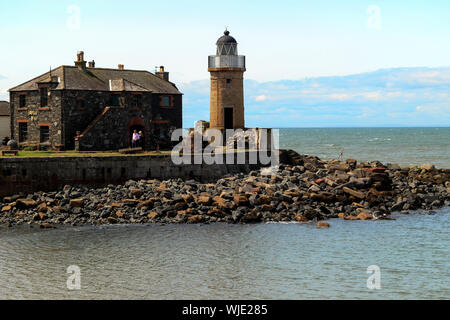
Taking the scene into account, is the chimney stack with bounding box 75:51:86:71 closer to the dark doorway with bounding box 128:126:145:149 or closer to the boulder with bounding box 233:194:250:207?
the dark doorway with bounding box 128:126:145:149

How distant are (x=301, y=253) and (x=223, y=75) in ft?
73.4

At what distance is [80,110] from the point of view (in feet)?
125

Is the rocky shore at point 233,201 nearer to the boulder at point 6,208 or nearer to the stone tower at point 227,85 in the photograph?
the boulder at point 6,208

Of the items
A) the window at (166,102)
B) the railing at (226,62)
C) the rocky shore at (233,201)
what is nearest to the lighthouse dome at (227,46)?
the railing at (226,62)

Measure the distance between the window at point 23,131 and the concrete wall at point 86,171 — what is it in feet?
30.8

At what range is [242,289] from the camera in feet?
58.0

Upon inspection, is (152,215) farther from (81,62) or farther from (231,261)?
(81,62)

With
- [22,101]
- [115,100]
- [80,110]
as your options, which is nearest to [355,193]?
[115,100]

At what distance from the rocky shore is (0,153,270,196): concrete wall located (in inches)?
24.7

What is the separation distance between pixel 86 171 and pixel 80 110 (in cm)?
770

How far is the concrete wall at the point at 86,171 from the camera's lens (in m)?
30.5

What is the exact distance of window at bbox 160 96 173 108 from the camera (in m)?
43.8

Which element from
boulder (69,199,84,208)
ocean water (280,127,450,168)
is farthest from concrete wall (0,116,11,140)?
ocean water (280,127,450,168)
